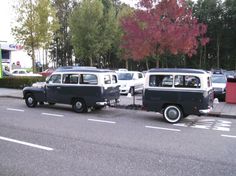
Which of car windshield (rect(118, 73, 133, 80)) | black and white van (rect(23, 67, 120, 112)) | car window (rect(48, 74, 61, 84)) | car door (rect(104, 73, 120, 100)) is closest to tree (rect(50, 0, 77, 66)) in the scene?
car windshield (rect(118, 73, 133, 80))

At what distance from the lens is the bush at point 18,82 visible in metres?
23.3

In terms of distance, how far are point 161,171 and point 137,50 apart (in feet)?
53.8

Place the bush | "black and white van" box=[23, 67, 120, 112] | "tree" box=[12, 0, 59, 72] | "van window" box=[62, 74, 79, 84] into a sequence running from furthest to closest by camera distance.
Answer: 1. "tree" box=[12, 0, 59, 72]
2. the bush
3. "van window" box=[62, 74, 79, 84]
4. "black and white van" box=[23, 67, 120, 112]

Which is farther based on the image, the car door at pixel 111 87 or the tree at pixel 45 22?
the tree at pixel 45 22

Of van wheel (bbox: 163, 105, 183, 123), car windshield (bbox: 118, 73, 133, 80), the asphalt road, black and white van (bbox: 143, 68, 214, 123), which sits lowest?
the asphalt road

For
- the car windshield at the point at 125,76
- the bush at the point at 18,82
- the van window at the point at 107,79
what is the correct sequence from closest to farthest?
the van window at the point at 107,79 → the car windshield at the point at 125,76 → the bush at the point at 18,82

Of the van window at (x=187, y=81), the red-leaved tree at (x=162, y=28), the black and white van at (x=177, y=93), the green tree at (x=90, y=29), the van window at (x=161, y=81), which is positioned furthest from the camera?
the green tree at (x=90, y=29)

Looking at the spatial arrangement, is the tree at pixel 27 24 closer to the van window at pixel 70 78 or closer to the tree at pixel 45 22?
the tree at pixel 45 22

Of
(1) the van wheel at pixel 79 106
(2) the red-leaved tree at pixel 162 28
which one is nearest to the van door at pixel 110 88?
(1) the van wheel at pixel 79 106

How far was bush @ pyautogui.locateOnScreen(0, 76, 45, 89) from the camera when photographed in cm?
2333

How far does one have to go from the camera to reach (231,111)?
13719 mm

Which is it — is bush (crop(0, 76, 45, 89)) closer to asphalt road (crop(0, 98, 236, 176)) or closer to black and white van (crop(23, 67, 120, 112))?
black and white van (crop(23, 67, 120, 112))

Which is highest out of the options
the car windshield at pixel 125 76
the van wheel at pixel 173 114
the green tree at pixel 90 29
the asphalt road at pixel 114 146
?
the green tree at pixel 90 29

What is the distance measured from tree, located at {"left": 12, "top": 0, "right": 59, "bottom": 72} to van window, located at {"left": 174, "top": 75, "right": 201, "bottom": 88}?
72.2 ft
